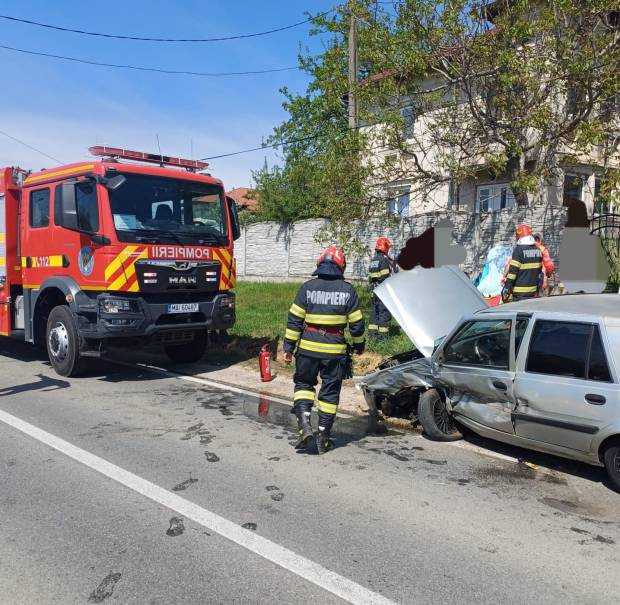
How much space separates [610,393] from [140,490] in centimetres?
340

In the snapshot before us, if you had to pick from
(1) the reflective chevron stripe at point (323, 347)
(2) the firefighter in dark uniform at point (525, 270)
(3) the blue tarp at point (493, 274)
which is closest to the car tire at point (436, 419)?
(1) the reflective chevron stripe at point (323, 347)

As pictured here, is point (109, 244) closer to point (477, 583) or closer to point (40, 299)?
point (40, 299)

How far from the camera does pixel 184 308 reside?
8.23 m

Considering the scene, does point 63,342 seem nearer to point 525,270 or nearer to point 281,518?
point 281,518

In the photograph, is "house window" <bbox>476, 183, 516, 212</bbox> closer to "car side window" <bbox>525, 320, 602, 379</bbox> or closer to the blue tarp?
the blue tarp

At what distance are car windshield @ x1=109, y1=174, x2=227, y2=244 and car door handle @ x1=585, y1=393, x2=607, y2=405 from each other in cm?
548

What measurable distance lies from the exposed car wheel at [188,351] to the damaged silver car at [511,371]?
400 centimetres

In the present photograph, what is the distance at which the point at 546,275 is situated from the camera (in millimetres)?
9195

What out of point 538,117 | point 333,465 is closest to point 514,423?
point 333,465

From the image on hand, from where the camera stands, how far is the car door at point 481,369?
506 cm

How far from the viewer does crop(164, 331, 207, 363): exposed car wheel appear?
9758mm

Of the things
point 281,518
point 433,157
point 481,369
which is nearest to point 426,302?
point 481,369

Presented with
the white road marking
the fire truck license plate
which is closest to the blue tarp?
the fire truck license plate

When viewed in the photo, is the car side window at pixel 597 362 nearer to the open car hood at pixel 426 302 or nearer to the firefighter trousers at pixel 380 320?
the open car hood at pixel 426 302
